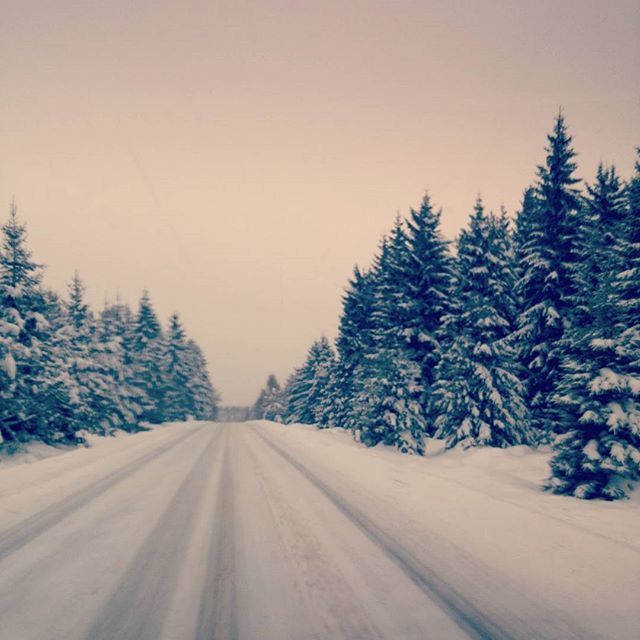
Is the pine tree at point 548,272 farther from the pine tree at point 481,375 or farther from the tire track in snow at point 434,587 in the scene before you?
the tire track in snow at point 434,587

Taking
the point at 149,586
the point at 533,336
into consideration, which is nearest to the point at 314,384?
the point at 533,336

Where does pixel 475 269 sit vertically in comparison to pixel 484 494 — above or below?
above

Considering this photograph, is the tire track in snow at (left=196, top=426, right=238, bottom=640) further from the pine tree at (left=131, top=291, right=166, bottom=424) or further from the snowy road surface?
the pine tree at (left=131, top=291, right=166, bottom=424)

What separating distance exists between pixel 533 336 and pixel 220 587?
17.9 m

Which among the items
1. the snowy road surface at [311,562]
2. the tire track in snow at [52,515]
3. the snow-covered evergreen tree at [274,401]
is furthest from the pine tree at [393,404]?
the snow-covered evergreen tree at [274,401]

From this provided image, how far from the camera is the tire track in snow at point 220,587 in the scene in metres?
3.37

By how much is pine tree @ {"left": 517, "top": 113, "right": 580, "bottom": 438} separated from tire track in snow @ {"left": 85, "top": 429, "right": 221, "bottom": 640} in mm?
16269

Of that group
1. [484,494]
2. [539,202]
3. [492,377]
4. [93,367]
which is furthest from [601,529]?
[93,367]

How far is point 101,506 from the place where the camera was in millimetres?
7125

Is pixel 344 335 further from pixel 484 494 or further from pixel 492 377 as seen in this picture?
pixel 484 494

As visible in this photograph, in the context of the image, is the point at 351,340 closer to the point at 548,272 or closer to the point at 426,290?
the point at 426,290

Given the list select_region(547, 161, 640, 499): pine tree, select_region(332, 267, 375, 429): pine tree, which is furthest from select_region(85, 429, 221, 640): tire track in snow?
select_region(332, 267, 375, 429): pine tree

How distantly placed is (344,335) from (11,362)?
22.5m

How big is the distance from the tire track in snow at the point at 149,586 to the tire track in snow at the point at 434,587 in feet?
8.33
